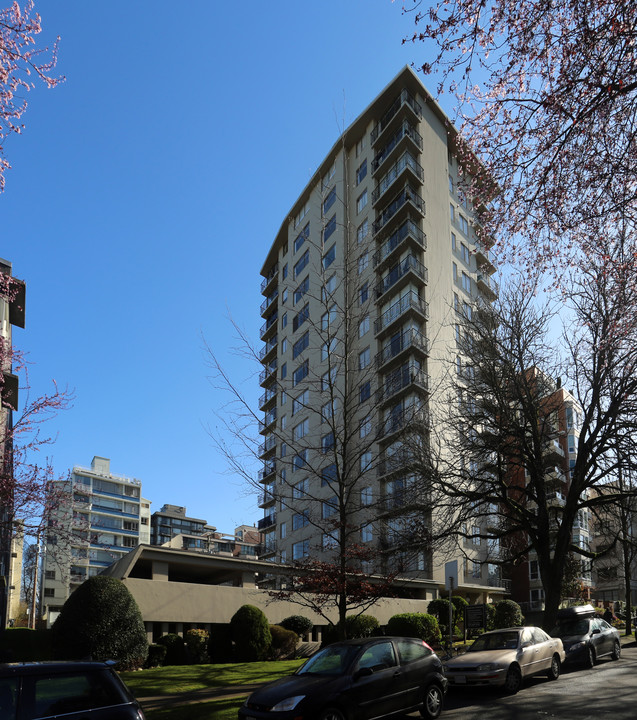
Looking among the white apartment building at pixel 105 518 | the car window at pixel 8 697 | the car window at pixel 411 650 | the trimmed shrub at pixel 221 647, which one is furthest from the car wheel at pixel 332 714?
the white apartment building at pixel 105 518

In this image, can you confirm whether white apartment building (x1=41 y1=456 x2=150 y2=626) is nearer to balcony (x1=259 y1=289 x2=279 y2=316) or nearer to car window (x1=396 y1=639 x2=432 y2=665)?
balcony (x1=259 y1=289 x2=279 y2=316)

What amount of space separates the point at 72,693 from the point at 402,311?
37.5 metres


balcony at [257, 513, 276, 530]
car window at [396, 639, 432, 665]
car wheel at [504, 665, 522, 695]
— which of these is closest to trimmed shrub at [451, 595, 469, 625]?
car wheel at [504, 665, 522, 695]

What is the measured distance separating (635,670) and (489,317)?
480 inches

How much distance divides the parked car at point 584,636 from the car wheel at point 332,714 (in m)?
11.5

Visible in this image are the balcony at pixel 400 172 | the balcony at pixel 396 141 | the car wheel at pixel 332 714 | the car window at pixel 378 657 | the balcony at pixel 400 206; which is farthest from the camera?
the balcony at pixel 396 141

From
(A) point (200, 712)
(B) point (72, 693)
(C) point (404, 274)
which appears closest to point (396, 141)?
(C) point (404, 274)

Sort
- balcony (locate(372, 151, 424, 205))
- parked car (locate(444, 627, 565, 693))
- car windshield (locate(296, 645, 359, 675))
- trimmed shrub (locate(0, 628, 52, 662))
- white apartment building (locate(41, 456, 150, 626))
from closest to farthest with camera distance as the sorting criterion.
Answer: car windshield (locate(296, 645, 359, 675)), parked car (locate(444, 627, 565, 693)), trimmed shrub (locate(0, 628, 52, 662)), balcony (locate(372, 151, 424, 205)), white apartment building (locate(41, 456, 150, 626))

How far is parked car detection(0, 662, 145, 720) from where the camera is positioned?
634cm

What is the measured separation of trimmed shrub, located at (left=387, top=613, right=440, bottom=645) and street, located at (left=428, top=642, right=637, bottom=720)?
7361mm

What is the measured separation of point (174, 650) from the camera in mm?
20375

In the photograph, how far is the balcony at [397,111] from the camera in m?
46.1

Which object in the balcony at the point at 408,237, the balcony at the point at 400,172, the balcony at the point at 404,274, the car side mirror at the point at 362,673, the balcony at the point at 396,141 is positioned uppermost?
the balcony at the point at 396,141

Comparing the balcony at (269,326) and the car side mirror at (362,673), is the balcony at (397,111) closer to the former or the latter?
the balcony at (269,326)
